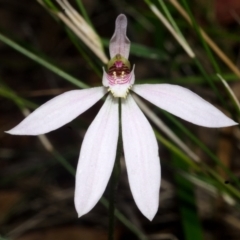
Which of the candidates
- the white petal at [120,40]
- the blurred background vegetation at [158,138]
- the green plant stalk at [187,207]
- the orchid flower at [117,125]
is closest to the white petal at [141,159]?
the orchid flower at [117,125]

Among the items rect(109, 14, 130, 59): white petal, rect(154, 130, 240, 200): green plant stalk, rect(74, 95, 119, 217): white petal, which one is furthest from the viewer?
rect(154, 130, 240, 200): green plant stalk

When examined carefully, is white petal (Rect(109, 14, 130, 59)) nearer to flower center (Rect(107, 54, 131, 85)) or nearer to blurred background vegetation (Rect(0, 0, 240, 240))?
flower center (Rect(107, 54, 131, 85))

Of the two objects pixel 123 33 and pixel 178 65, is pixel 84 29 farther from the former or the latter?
pixel 178 65

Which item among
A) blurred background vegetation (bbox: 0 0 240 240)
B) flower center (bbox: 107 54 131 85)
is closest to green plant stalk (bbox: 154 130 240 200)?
blurred background vegetation (bbox: 0 0 240 240)

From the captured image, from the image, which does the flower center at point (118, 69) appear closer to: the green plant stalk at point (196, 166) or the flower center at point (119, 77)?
the flower center at point (119, 77)

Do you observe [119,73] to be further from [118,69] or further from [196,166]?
[196,166]

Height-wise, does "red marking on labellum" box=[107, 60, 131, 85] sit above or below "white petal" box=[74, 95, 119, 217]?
above

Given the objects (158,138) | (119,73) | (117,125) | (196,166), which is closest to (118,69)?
(119,73)

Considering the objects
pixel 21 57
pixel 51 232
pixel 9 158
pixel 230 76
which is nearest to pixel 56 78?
pixel 21 57
